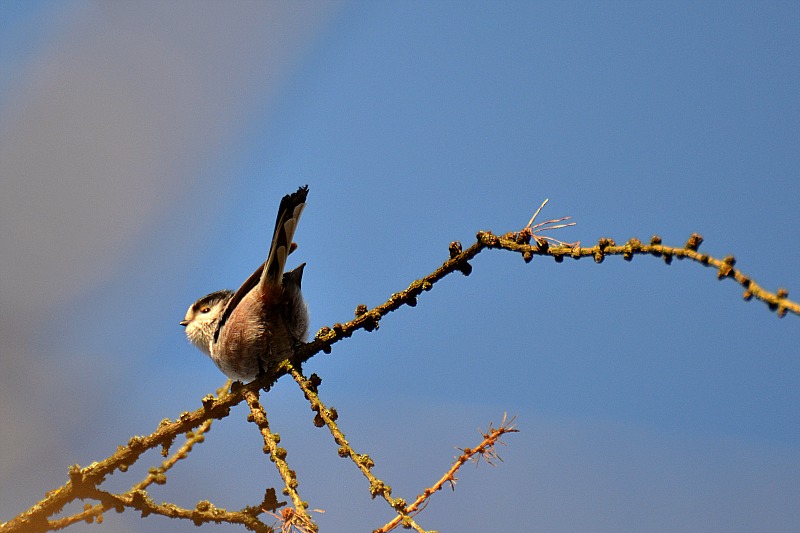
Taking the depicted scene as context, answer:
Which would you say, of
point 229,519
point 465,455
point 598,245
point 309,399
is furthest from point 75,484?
point 598,245

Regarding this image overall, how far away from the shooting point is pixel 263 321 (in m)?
5.08

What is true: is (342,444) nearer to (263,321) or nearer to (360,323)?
(360,323)

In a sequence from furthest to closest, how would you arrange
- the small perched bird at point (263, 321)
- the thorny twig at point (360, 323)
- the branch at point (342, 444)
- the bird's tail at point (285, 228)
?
the small perched bird at point (263, 321) < the bird's tail at point (285, 228) < the branch at point (342, 444) < the thorny twig at point (360, 323)

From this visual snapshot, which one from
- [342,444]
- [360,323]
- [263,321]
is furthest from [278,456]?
[263,321]

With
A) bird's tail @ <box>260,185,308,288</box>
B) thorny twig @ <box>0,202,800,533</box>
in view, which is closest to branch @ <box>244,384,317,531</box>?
thorny twig @ <box>0,202,800,533</box>

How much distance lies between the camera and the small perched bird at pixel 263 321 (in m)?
5.02

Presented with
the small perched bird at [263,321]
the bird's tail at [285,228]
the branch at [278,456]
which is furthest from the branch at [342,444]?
the small perched bird at [263,321]

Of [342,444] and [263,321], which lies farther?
[263,321]

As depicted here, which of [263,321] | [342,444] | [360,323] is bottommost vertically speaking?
[342,444]

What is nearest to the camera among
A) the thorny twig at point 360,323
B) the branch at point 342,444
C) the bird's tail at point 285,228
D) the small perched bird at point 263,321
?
the thorny twig at point 360,323

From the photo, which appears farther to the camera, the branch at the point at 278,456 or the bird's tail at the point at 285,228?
the bird's tail at the point at 285,228

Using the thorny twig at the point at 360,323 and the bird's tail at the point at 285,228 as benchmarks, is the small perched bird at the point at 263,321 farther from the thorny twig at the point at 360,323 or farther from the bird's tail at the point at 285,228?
the thorny twig at the point at 360,323

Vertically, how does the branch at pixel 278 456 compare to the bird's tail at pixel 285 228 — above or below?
below

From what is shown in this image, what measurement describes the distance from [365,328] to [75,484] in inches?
68.7
